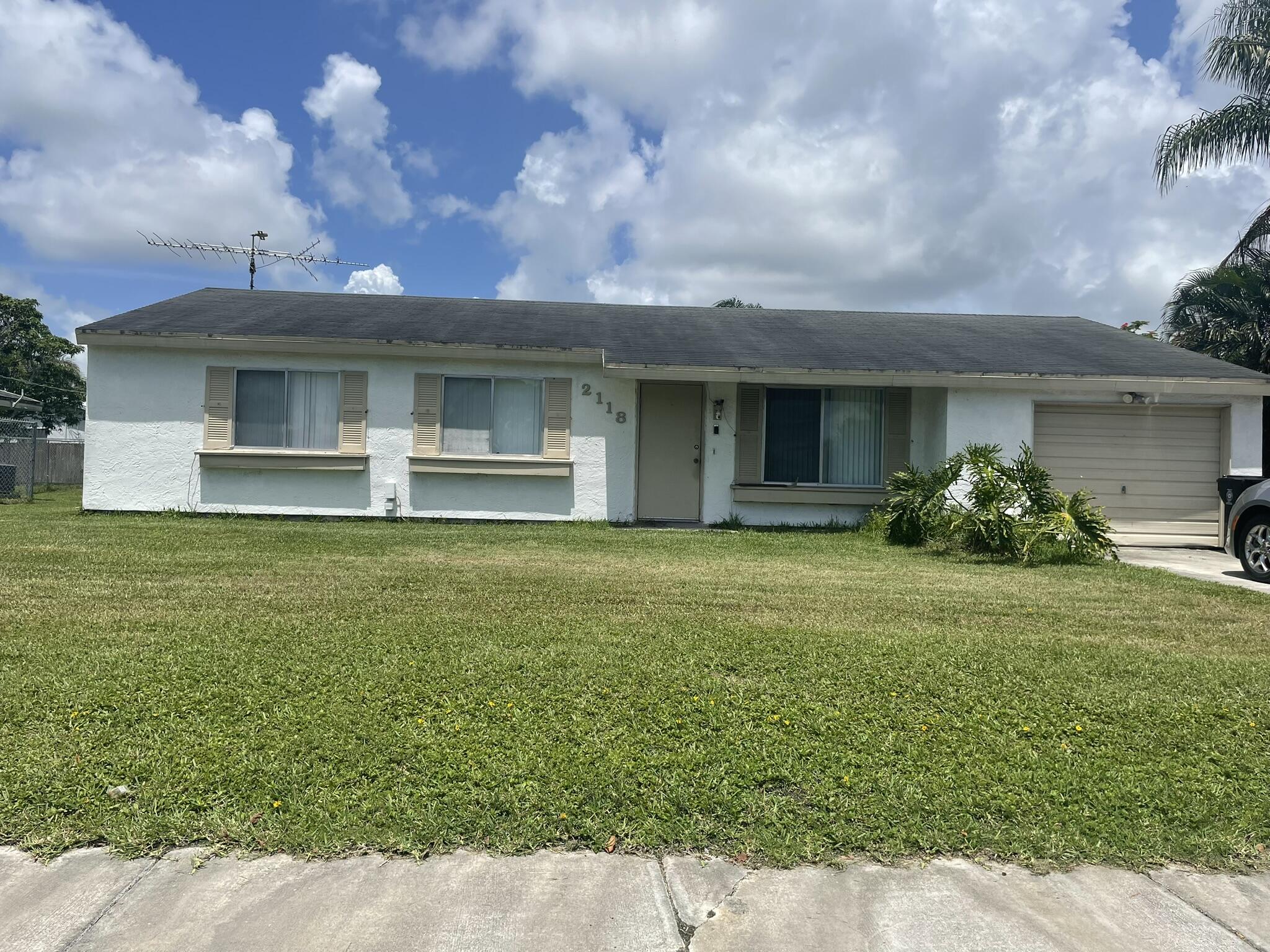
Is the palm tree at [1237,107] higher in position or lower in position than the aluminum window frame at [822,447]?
higher

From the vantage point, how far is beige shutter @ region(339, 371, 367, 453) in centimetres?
1211

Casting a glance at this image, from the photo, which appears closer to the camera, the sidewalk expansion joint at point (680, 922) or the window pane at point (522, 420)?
the sidewalk expansion joint at point (680, 922)

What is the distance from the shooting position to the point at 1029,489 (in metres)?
9.92

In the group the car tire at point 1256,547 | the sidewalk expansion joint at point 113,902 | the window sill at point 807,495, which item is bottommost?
the sidewalk expansion joint at point 113,902

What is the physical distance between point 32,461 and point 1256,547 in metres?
17.5

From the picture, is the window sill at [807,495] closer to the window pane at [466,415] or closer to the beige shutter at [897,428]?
the beige shutter at [897,428]

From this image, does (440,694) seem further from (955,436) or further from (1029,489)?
(955,436)

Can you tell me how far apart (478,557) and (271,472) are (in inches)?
193

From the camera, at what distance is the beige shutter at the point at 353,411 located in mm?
12109

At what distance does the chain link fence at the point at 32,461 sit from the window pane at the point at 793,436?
1219cm

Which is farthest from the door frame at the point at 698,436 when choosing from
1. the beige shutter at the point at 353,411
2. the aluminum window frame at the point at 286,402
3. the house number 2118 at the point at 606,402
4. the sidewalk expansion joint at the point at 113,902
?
the sidewalk expansion joint at the point at 113,902

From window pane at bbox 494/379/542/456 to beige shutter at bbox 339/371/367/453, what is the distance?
183 cm

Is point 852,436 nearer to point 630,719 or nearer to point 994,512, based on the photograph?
point 994,512

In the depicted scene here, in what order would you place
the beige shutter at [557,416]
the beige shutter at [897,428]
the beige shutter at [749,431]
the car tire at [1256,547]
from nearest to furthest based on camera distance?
the car tire at [1256,547] → the beige shutter at [557,416] → the beige shutter at [749,431] → the beige shutter at [897,428]
